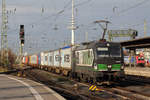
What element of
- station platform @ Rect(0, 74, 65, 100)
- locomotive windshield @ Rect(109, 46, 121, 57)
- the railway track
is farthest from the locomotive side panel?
station platform @ Rect(0, 74, 65, 100)

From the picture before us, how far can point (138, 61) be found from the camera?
59500 millimetres

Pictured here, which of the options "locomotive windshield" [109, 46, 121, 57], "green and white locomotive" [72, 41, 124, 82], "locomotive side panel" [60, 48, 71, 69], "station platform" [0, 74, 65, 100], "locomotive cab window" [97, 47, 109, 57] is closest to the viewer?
"station platform" [0, 74, 65, 100]

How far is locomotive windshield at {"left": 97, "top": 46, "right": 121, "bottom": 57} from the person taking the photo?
50.7ft

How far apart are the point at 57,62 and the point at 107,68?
15.1 meters

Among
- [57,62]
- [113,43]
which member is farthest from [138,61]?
[113,43]

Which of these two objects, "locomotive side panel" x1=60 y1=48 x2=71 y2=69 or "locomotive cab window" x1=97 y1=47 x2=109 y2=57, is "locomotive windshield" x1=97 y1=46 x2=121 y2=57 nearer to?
"locomotive cab window" x1=97 y1=47 x2=109 y2=57

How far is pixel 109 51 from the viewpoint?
1562 centimetres

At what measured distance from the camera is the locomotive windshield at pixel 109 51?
1545cm

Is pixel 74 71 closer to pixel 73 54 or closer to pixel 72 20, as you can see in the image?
pixel 73 54

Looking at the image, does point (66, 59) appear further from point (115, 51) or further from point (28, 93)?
point (28, 93)

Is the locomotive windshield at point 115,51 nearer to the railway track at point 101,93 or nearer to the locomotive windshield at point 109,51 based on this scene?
the locomotive windshield at point 109,51

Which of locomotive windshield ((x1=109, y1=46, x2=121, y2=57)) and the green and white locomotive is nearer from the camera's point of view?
the green and white locomotive

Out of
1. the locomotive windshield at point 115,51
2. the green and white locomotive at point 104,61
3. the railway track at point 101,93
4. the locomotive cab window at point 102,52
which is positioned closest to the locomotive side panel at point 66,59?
the green and white locomotive at point 104,61

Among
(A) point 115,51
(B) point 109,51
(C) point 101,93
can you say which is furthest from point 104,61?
(C) point 101,93
